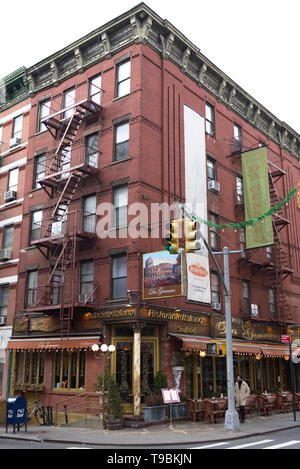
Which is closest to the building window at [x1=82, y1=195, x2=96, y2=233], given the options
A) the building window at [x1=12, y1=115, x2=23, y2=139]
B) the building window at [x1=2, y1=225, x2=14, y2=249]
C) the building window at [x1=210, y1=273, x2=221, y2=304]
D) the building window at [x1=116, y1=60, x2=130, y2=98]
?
the building window at [x1=116, y1=60, x2=130, y2=98]

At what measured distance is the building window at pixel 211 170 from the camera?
2718 centimetres

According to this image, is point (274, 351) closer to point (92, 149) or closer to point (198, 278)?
point (198, 278)

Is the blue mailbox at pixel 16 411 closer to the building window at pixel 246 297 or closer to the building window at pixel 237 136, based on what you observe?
the building window at pixel 246 297

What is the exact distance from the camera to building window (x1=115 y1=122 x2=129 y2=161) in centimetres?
2311

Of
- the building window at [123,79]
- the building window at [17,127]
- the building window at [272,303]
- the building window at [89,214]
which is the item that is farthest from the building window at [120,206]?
the building window at [272,303]

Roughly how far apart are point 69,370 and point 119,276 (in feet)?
17.1

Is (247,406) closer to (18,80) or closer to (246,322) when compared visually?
(246,322)

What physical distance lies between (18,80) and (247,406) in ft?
78.6

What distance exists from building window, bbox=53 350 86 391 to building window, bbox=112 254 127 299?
3430 mm

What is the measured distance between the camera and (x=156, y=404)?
19.3m

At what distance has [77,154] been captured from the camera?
25.0 metres

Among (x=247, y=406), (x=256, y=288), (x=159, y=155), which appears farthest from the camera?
(x=256, y=288)

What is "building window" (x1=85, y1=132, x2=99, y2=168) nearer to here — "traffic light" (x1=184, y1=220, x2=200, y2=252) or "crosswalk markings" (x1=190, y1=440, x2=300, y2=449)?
"traffic light" (x1=184, y1=220, x2=200, y2=252)

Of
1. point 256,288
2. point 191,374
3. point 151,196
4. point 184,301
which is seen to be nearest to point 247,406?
point 191,374
